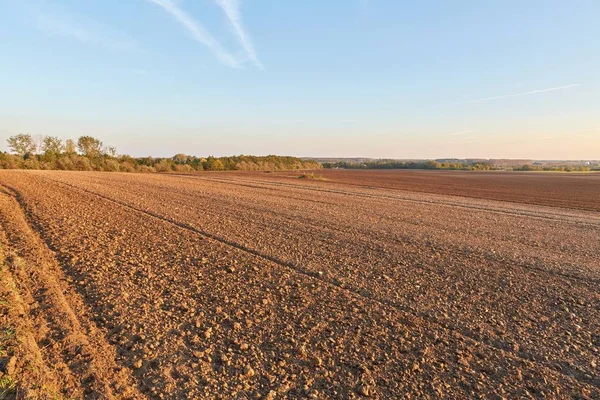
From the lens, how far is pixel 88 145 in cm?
6962

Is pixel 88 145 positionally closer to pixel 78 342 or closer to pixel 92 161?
pixel 92 161

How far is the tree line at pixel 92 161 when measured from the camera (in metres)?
53.9

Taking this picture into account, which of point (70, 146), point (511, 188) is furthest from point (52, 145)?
point (511, 188)

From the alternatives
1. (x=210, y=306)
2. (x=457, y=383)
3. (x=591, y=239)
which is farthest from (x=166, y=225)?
(x=591, y=239)

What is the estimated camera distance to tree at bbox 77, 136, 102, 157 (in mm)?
68544

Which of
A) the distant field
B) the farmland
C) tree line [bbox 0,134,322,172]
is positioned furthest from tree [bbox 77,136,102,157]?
the farmland

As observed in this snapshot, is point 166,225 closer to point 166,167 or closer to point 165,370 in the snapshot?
point 165,370

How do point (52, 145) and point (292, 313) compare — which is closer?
point (292, 313)

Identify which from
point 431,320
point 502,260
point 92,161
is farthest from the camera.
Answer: point 92,161

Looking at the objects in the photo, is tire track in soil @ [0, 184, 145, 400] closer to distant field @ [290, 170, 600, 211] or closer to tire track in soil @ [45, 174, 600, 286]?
tire track in soil @ [45, 174, 600, 286]

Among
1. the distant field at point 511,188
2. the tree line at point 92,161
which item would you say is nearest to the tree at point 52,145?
the tree line at point 92,161

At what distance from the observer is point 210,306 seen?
535 cm

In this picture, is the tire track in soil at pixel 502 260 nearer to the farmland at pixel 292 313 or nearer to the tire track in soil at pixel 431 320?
the farmland at pixel 292 313

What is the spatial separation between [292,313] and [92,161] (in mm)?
65092
